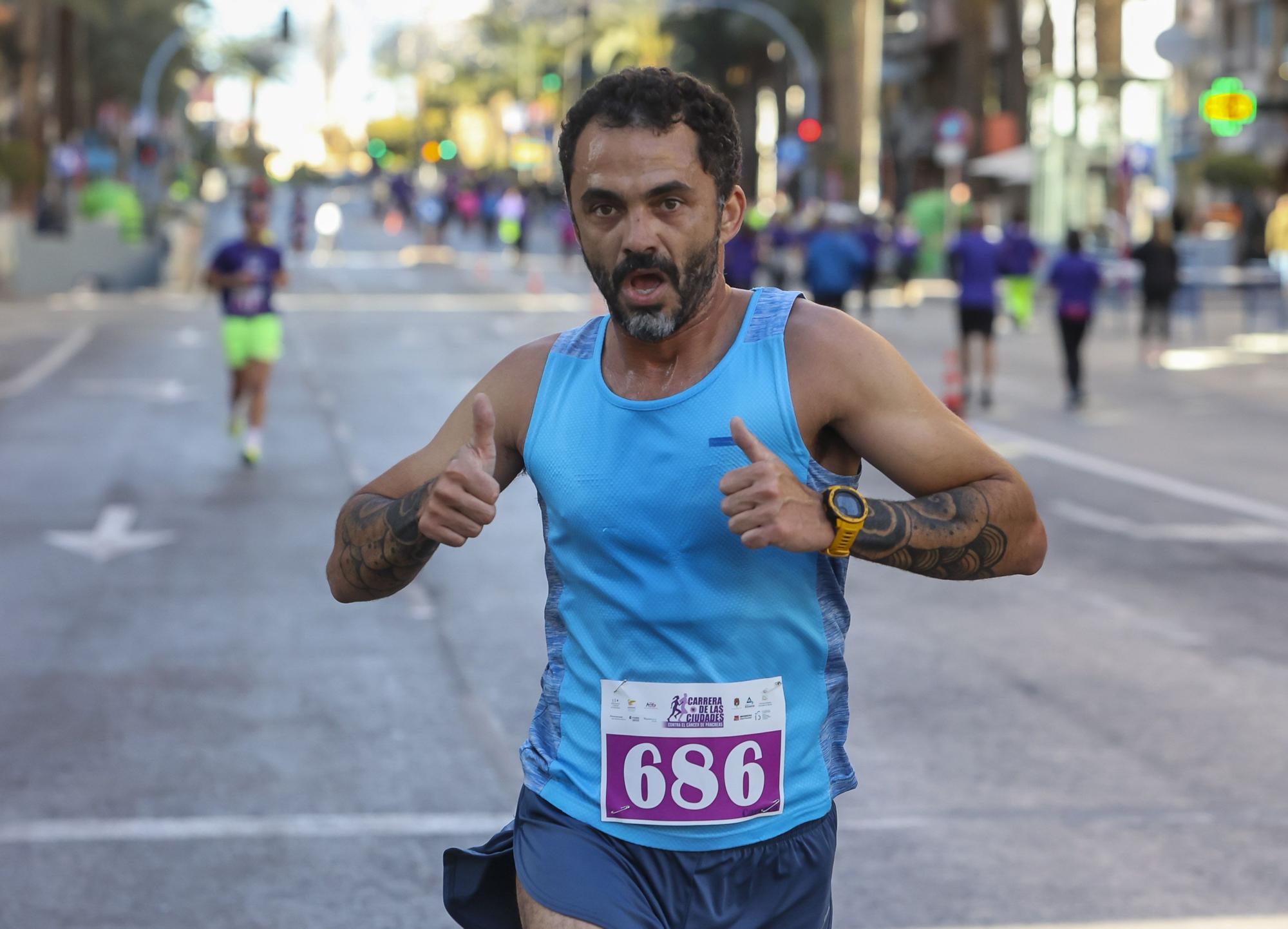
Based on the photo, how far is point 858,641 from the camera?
9.34 metres

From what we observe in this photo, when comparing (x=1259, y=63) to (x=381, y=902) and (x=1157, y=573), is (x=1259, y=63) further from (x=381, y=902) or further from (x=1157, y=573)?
(x=381, y=902)

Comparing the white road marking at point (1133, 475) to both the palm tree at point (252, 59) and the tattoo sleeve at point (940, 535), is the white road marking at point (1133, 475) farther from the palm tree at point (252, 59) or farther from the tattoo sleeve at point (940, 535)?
the palm tree at point (252, 59)

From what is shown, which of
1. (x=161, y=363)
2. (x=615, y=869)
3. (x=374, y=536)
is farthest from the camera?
(x=161, y=363)

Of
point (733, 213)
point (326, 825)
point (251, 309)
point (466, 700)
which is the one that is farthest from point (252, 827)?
point (251, 309)

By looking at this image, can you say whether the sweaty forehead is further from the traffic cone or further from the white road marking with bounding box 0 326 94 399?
the white road marking with bounding box 0 326 94 399

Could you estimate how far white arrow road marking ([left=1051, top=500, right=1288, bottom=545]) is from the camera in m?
12.1

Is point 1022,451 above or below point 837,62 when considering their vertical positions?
below

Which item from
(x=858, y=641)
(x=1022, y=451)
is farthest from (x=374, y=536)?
(x=1022, y=451)

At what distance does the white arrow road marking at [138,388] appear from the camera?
21.0 meters

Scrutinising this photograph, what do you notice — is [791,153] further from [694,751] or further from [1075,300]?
[694,751]

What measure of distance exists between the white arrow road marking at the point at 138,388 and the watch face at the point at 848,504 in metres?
18.1

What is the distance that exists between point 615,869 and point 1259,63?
51122 mm


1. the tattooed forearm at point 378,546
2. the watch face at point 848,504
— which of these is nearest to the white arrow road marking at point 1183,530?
the tattooed forearm at point 378,546

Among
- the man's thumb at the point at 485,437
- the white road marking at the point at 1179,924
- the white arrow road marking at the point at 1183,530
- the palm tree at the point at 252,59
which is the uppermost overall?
the palm tree at the point at 252,59
